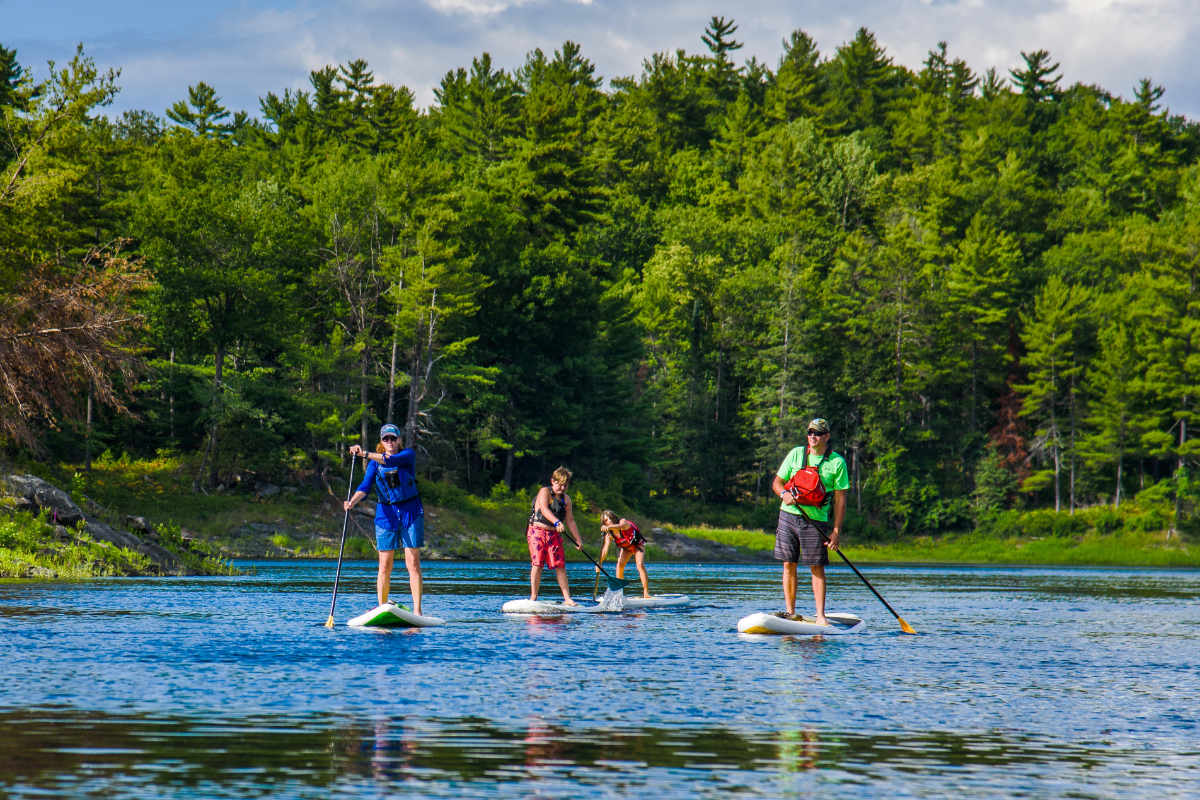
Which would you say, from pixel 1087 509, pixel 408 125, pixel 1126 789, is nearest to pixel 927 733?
pixel 1126 789

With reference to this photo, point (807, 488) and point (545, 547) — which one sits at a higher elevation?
point (807, 488)

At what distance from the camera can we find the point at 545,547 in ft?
63.3

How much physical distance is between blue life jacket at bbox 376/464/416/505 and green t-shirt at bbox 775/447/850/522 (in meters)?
4.52

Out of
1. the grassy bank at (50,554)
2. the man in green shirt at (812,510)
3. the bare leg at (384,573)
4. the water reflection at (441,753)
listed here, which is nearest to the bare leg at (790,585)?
the man in green shirt at (812,510)

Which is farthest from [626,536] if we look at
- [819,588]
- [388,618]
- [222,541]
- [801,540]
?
[222,541]

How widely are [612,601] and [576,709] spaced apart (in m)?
10.9

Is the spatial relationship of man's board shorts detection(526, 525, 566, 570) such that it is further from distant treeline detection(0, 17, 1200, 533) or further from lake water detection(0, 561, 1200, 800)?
distant treeline detection(0, 17, 1200, 533)

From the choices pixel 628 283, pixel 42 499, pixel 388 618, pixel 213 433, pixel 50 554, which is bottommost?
pixel 388 618

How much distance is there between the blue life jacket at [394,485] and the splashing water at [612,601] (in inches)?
210

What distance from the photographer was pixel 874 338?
85.6m

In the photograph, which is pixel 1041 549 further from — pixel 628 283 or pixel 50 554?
pixel 50 554

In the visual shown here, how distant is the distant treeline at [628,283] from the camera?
54.9 m

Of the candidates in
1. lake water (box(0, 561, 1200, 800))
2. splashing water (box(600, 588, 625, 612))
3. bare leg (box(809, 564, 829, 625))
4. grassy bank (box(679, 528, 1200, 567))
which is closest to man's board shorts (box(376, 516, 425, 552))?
lake water (box(0, 561, 1200, 800))

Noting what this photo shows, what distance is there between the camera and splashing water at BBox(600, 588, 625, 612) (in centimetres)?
2031
